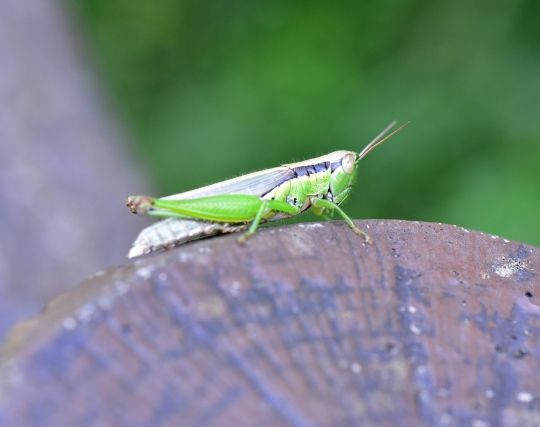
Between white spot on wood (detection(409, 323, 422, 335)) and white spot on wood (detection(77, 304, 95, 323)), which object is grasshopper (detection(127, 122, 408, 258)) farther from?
white spot on wood (detection(77, 304, 95, 323))

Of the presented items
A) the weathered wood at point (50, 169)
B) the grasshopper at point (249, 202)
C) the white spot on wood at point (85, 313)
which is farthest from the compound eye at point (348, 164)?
the white spot on wood at point (85, 313)

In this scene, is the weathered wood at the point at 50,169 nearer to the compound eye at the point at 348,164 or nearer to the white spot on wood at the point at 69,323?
the compound eye at the point at 348,164

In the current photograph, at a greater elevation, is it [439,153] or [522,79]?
[522,79]

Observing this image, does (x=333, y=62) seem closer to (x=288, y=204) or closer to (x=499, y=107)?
(x=499, y=107)

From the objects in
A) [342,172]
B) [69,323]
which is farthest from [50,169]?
[69,323]

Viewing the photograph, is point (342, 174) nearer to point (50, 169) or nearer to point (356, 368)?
point (356, 368)

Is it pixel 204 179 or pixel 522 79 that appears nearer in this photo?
pixel 522 79

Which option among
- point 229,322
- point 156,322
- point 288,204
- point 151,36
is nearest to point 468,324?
point 229,322
